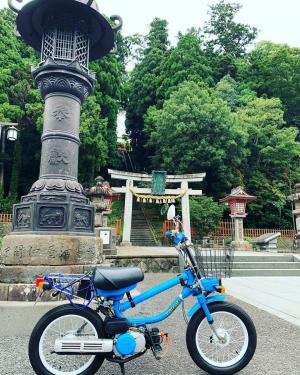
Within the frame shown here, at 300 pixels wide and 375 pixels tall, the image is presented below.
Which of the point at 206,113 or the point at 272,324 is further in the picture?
the point at 206,113

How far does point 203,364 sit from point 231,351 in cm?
30

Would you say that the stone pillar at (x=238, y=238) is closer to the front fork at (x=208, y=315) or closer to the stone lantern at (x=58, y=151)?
the stone lantern at (x=58, y=151)

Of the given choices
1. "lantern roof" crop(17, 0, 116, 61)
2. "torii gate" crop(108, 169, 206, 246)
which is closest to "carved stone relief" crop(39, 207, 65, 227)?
"lantern roof" crop(17, 0, 116, 61)

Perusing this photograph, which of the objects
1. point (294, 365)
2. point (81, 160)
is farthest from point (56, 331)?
point (81, 160)

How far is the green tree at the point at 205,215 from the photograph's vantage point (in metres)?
21.1

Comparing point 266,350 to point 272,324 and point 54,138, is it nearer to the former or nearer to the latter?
point 272,324

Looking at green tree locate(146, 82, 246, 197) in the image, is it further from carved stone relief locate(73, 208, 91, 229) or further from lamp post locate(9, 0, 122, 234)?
carved stone relief locate(73, 208, 91, 229)

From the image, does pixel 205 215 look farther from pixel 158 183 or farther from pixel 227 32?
pixel 227 32

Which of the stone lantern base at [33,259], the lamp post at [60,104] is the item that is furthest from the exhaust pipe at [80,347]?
the lamp post at [60,104]

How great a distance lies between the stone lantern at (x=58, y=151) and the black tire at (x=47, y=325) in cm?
271

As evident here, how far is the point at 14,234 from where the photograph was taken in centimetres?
548

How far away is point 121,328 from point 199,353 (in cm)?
68

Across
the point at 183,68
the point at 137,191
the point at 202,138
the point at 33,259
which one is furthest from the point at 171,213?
the point at 183,68

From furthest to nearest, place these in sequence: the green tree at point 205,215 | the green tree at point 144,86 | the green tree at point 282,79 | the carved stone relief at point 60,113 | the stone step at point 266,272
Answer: the green tree at point 144,86 → the green tree at point 282,79 → the green tree at point 205,215 → the stone step at point 266,272 → the carved stone relief at point 60,113
